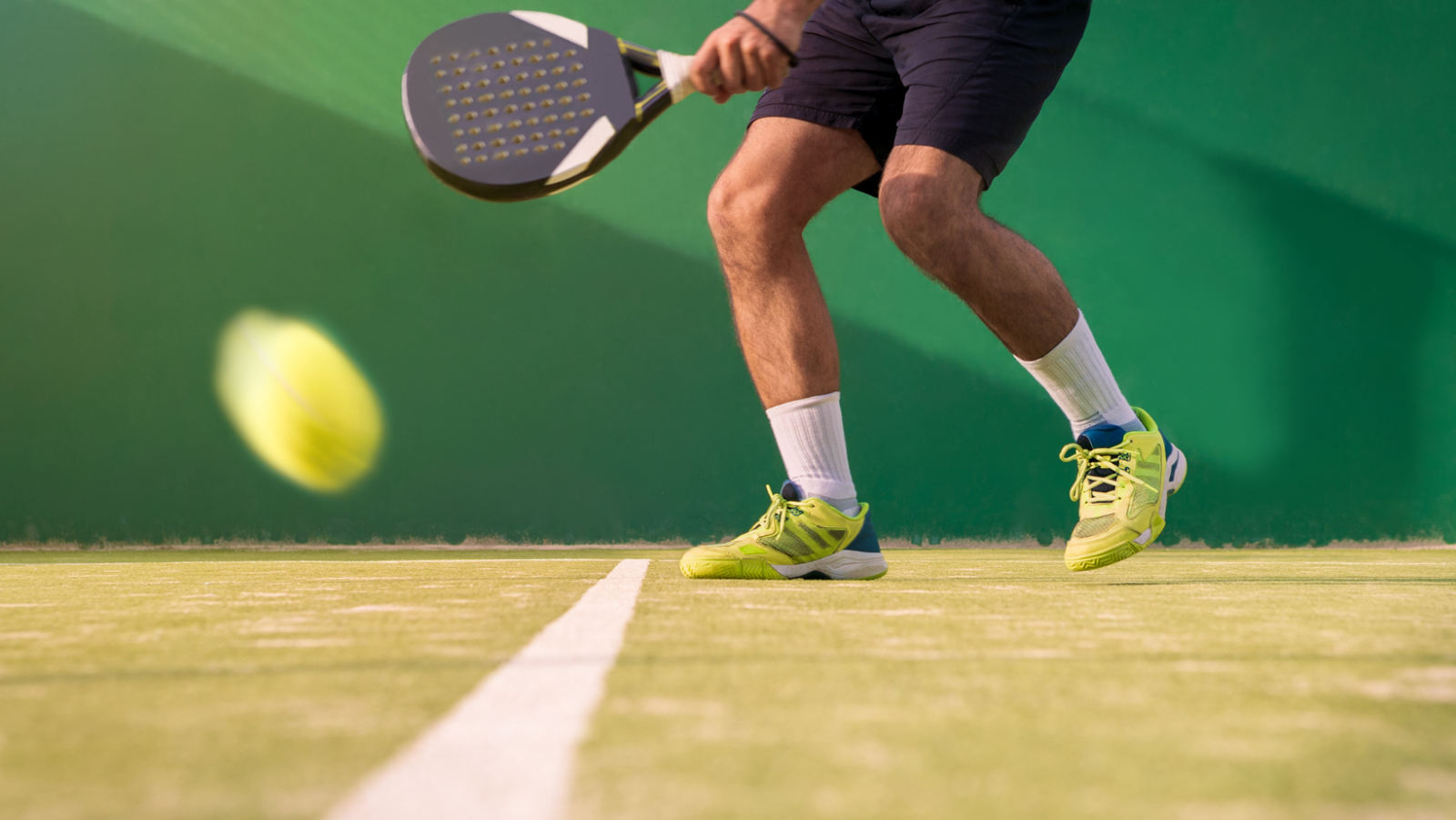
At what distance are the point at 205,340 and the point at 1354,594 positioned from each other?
3709 millimetres

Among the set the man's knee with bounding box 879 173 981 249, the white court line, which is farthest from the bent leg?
the white court line

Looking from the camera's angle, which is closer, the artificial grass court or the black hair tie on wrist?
the artificial grass court

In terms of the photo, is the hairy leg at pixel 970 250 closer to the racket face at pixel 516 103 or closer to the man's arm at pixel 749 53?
the man's arm at pixel 749 53


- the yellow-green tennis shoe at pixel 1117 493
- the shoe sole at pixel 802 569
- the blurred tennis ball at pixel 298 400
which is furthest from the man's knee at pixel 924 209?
the blurred tennis ball at pixel 298 400

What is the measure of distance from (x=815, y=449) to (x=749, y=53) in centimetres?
66

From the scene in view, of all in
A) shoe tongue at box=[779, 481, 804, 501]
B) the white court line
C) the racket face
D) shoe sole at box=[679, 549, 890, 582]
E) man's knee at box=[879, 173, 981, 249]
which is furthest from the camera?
shoe tongue at box=[779, 481, 804, 501]

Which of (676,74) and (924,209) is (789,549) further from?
(676,74)

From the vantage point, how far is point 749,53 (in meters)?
1.60

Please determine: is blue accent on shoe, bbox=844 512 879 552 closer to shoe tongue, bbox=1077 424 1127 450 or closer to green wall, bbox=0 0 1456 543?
shoe tongue, bbox=1077 424 1127 450

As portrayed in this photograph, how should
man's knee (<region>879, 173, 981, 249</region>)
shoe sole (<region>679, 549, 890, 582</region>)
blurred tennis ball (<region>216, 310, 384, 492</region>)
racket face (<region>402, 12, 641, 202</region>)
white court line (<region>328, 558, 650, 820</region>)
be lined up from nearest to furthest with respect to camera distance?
white court line (<region>328, 558, 650, 820</region>) < racket face (<region>402, 12, 641, 202</region>) < man's knee (<region>879, 173, 981, 249</region>) < shoe sole (<region>679, 549, 890, 582</region>) < blurred tennis ball (<region>216, 310, 384, 492</region>)

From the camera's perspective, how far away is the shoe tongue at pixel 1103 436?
1812 millimetres

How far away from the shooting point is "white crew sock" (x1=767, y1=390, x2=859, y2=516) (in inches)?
73.0

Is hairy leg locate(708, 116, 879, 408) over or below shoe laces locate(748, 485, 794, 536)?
over

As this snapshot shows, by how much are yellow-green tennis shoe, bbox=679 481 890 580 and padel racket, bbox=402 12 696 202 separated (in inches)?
24.6
